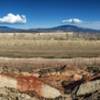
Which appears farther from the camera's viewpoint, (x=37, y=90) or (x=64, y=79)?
(x=64, y=79)

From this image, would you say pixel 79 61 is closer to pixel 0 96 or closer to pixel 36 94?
pixel 36 94

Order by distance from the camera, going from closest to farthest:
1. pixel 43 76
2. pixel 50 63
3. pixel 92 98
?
pixel 92 98 < pixel 43 76 < pixel 50 63

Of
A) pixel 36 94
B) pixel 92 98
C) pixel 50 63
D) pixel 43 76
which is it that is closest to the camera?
pixel 92 98

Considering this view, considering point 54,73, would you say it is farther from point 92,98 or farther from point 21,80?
point 92,98

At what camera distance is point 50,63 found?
4597 cm

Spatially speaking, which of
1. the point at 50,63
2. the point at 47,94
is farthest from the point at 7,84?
the point at 50,63

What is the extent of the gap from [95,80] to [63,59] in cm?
2249

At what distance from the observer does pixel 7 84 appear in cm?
2464

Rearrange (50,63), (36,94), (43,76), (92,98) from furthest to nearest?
(50,63)
(43,76)
(36,94)
(92,98)

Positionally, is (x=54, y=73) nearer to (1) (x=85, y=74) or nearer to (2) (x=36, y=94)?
(1) (x=85, y=74)

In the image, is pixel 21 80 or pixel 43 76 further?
pixel 43 76

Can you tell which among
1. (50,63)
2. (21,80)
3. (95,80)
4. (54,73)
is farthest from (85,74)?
(50,63)

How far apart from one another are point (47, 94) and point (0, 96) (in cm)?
435

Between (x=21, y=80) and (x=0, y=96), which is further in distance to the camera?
(x=21, y=80)
